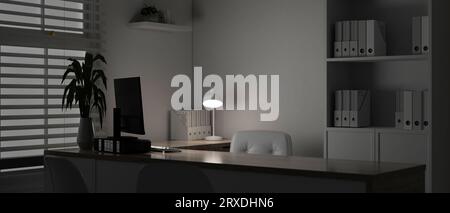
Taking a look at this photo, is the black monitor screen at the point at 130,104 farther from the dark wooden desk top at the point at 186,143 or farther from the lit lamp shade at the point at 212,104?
the lit lamp shade at the point at 212,104

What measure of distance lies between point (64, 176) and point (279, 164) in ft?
3.87

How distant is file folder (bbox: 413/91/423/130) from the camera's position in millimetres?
4430

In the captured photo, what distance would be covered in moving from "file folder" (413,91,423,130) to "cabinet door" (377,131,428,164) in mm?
78

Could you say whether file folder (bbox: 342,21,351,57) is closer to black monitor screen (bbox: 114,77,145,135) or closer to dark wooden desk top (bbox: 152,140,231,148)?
dark wooden desk top (bbox: 152,140,231,148)

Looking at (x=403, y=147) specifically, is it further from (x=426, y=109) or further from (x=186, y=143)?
(x=186, y=143)

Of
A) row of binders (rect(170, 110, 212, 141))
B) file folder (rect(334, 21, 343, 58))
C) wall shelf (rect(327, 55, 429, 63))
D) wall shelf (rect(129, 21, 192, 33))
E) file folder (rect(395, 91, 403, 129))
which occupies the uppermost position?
wall shelf (rect(129, 21, 192, 33))

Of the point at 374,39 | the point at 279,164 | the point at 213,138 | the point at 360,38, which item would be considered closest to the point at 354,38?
the point at 360,38

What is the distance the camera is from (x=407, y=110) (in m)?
4.50

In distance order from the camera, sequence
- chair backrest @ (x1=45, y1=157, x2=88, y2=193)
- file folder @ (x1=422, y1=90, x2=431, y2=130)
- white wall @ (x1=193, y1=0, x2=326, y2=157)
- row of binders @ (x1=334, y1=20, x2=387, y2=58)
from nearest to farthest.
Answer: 1. chair backrest @ (x1=45, y1=157, x2=88, y2=193)
2. file folder @ (x1=422, y1=90, x2=431, y2=130)
3. row of binders @ (x1=334, y1=20, x2=387, y2=58)
4. white wall @ (x1=193, y1=0, x2=326, y2=157)

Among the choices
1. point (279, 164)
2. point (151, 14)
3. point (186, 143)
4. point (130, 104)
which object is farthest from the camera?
point (151, 14)

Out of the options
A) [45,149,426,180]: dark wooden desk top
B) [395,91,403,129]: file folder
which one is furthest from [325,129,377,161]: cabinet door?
[45,149,426,180]: dark wooden desk top

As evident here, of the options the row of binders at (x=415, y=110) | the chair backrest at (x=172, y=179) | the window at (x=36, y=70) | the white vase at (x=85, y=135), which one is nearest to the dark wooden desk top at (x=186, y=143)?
the window at (x=36, y=70)

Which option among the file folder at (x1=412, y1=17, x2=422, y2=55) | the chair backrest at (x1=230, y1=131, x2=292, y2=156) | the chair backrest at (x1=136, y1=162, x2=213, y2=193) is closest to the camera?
the chair backrest at (x1=136, y1=162, x2=213, y2=193)
